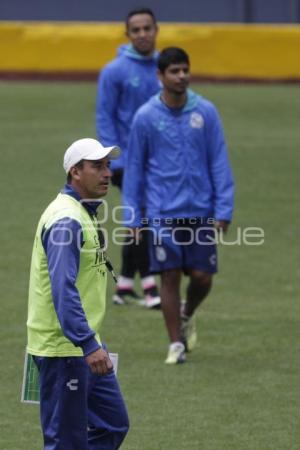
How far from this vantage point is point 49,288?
7402 millimetres

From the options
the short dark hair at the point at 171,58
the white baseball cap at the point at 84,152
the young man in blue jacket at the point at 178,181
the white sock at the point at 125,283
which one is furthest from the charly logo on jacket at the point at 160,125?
the white baseball cap at the point at 84,152

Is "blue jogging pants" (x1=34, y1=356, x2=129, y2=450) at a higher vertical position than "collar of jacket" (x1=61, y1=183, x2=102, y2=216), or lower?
lower

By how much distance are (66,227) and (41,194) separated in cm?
1263

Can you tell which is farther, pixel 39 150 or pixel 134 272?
pixel 39 150

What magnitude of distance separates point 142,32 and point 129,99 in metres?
0.67

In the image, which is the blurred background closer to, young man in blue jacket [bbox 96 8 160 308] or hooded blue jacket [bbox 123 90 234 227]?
young man in blue jacket [bbox 96 8 160 308]

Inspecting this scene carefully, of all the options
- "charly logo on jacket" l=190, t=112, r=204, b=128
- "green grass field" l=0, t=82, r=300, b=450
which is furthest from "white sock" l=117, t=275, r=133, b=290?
"charly logo on jacket" l=190, t=112, r=204, b=128

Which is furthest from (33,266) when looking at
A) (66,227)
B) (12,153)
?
(12,153)

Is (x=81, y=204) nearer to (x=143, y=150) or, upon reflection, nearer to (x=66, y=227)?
(x=66, y=227)

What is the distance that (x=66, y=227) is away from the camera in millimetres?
7281

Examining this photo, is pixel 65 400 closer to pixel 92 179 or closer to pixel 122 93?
pixel 92 179

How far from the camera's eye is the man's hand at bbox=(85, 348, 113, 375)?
712 centimetres

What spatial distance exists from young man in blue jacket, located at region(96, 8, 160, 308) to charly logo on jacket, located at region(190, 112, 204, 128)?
2.61 meters

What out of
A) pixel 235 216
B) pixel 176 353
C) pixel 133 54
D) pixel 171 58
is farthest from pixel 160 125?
pixel 235 216
